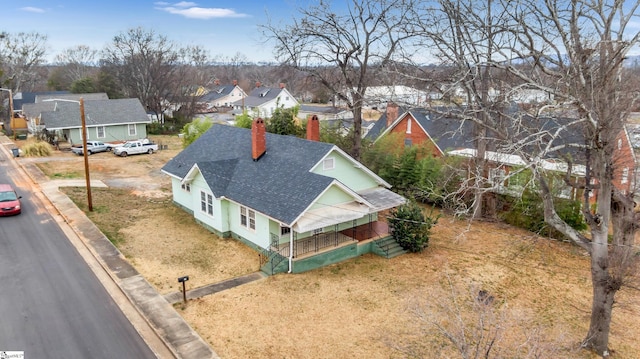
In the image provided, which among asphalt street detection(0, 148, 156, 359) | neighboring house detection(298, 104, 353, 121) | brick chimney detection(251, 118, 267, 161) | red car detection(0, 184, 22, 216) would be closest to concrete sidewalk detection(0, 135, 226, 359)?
asphalt street detection(0, 148, 156, 359)

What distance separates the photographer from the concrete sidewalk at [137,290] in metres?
14.5

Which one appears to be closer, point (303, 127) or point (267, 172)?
point (267, 172)

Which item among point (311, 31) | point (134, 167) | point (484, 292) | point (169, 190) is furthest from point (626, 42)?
point (134, 167)

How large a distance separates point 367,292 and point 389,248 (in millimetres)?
4530

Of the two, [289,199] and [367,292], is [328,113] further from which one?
[367,292]

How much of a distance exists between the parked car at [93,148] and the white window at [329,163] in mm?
31795

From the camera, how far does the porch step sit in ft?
74.4

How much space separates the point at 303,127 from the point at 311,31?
986 cm

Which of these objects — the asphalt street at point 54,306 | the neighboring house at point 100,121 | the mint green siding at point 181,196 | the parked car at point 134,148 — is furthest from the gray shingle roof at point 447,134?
the neighboring house at point 100,121

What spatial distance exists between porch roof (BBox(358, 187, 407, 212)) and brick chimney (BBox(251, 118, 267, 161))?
233 inches

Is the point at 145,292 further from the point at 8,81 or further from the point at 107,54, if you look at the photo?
the point at 107,54

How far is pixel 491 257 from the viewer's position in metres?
23.3

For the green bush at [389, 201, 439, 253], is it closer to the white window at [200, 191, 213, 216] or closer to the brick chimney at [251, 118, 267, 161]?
the brick chimney at [251, 118, 267, 161]

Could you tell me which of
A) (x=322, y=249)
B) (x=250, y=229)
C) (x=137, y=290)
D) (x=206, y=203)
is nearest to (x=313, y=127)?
(x=250, y=229)
